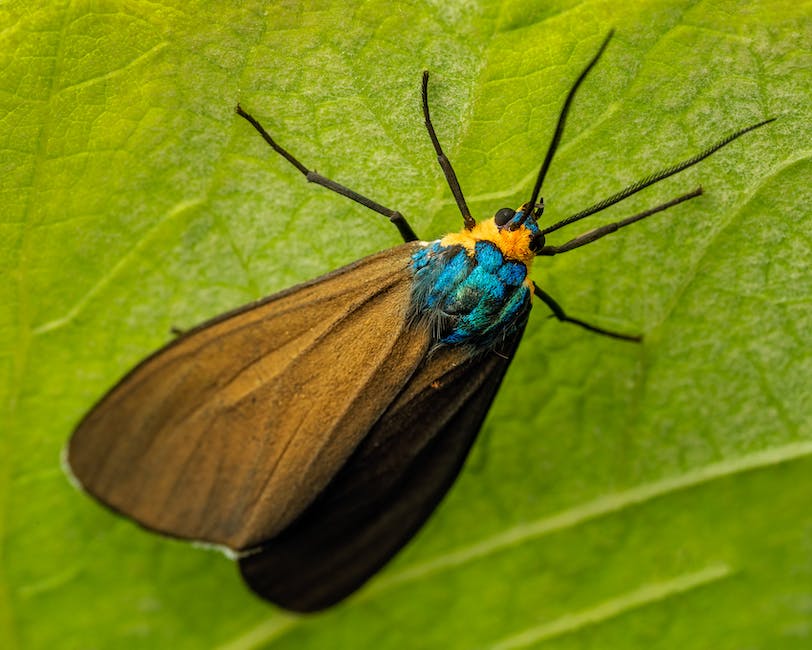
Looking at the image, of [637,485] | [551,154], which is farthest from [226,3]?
[637,485]

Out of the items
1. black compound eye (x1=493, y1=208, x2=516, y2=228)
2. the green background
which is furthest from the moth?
the green background

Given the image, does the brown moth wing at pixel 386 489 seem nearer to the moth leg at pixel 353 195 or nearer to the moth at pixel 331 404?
the moth at pixel 331 404

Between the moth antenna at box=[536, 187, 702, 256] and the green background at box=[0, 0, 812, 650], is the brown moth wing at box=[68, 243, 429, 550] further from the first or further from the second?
the moth antenna at box=[536, 187, 702, 256]

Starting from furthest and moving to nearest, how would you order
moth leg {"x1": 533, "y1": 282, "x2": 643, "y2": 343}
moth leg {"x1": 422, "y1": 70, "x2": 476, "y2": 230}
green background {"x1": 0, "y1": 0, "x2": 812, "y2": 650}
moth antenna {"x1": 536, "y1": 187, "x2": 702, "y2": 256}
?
1. moth leg {"x1": 533, "y1": 282, "x2": 643, "y2": 343}
2. moth antenna {"x1": 536, "y1": 187, "x2": 702, "y2": 256}
3. moth leg {"x1": 422, "y1": 70, "x2": 476, "y2": 230}
4. green background {"x1": 0, "y1": 0, "x2": 812, "y2": 650}

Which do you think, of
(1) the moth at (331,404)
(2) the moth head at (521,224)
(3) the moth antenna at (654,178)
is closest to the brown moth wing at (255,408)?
(1) the moth at (331,404)

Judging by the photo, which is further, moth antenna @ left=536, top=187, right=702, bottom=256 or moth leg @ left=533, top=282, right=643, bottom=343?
moth leg @ left=533, top=282, right=643, bottom=343

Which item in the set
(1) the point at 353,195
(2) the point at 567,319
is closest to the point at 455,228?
(1) the point at 353,195

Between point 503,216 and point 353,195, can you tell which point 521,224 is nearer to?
point 503,216
